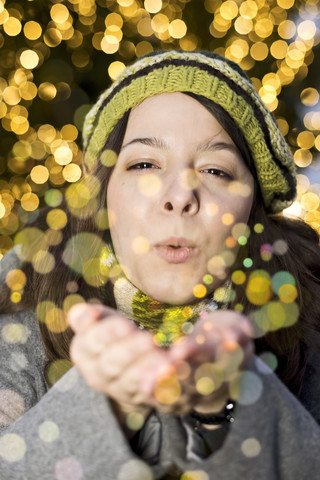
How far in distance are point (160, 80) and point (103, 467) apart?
0.95m

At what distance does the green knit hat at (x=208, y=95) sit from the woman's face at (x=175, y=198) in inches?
1.7

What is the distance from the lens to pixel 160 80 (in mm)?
1208

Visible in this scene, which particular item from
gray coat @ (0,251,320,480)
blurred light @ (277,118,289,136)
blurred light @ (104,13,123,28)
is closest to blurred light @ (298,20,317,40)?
blurred light @ (277,118,289,136)

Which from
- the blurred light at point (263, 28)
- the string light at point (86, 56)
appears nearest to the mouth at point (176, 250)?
the string light at point (86, 56)

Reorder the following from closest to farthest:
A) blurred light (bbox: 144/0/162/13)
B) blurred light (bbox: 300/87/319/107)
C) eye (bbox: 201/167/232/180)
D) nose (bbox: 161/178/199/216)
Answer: nose (bbox: 161/178/199/216)
eye (bbox: 201/167/232/180)
blurred light (bbox: 144/0/162/13)
blurred light (bbox: 300/87/319/107)

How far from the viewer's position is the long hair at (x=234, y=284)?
1.26 meters

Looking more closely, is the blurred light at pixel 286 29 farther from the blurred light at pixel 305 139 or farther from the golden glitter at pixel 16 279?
the golden glitter at pixel 16 279

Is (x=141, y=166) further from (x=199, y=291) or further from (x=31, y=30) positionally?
(x=31, y=30)

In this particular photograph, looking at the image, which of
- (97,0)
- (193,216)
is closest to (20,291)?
(193,216)

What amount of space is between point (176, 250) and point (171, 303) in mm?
145

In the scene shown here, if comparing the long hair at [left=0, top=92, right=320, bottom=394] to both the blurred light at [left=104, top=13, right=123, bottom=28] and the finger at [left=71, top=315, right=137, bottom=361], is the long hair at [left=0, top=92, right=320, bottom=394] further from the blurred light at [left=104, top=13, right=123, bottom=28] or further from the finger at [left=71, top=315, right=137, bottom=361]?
the blurred light at [left=104, top=13, right=123, bottom=28]

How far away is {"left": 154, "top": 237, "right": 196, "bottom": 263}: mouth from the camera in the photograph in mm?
1063

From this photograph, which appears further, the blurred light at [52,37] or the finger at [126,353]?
the blurred light at [52,37]

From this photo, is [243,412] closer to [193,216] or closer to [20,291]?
[193,216]
